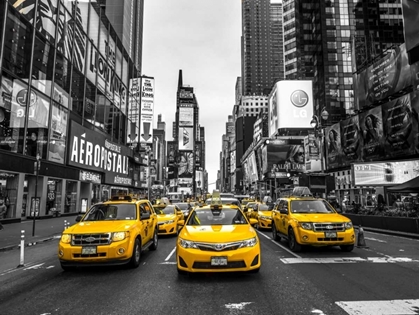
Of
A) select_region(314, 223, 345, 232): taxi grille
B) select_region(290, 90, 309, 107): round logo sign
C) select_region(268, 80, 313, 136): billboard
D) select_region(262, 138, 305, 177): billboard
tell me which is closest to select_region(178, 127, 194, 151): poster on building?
select_region(262, 138, 305, 177): billboard

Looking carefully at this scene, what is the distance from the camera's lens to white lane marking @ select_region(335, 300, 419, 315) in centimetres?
441

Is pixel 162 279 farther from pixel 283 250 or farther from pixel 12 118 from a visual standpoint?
pixel 12 118

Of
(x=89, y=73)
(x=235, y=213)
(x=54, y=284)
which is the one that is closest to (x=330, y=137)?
(x=89, y=73)

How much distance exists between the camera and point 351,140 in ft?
144

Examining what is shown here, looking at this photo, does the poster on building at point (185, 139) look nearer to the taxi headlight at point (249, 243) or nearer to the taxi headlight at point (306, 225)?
the taxi headlight at point (306, 225)

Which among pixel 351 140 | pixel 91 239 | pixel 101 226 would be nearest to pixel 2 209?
pixel 101 226

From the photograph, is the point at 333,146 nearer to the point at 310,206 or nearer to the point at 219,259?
the point at 310,206

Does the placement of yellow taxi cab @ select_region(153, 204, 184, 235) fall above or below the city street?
above

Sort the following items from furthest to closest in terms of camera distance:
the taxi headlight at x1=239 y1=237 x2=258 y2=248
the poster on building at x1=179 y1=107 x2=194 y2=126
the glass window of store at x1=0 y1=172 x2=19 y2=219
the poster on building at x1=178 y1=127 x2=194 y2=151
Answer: the poster on building at x1=179 y1=107 x2=194 y2=126, the poster on building at x1=178 y1=127 x2=194 y2=151, the glass window of store at x1=0 y1=172 x2=19 y2=219, the taxi headlight at x1=239 y1=237 x2=258 y2=248

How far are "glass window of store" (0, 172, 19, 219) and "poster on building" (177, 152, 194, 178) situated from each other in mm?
123235

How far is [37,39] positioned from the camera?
919 inches

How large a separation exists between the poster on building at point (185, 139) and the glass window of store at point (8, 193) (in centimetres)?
12094

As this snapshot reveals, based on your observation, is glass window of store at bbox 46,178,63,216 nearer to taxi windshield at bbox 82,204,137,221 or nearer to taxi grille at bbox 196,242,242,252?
taxi windshield at bbox 82,204,137,221

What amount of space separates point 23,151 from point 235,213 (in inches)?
768
